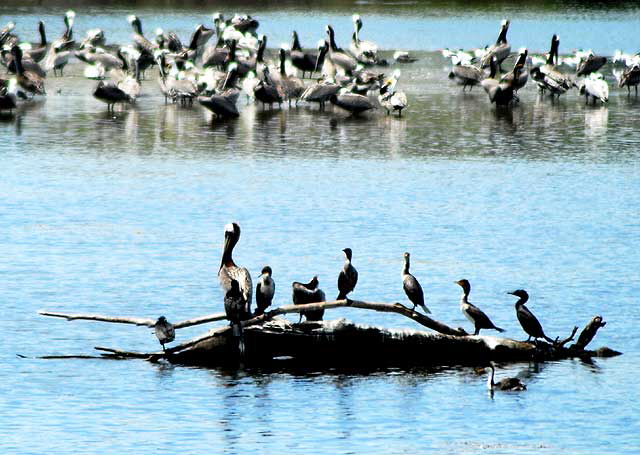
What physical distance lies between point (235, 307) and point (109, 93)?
2131 centimetres

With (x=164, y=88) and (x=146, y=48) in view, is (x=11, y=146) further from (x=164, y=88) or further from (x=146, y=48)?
(x=146, y=48)

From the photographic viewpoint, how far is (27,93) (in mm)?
35938

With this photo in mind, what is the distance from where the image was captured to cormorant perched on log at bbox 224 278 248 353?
12.6 m

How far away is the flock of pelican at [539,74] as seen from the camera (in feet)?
116

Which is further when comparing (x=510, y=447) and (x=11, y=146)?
(x=11, y=146)

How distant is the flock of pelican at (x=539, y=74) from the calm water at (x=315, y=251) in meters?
0.73

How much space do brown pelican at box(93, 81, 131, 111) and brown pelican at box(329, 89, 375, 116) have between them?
4971 mm

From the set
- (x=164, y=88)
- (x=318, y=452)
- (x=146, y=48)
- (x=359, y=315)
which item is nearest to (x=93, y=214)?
(x=359, y=315)

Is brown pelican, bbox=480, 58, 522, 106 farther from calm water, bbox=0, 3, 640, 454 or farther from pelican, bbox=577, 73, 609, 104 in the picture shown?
pelican, bbox=577, 73, 609, 104

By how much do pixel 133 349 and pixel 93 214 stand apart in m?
7.43

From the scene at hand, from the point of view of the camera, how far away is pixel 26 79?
3541 cm

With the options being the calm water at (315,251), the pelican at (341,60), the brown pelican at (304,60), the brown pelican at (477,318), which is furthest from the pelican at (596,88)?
the brown pelican at (477,318)

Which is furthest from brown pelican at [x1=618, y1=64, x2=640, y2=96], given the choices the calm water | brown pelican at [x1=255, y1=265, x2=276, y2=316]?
brown pelican at [x1=255, y1=265, x2=276, y2=316]

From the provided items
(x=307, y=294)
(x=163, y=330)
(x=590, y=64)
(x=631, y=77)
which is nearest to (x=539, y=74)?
(x=590, y=64)
